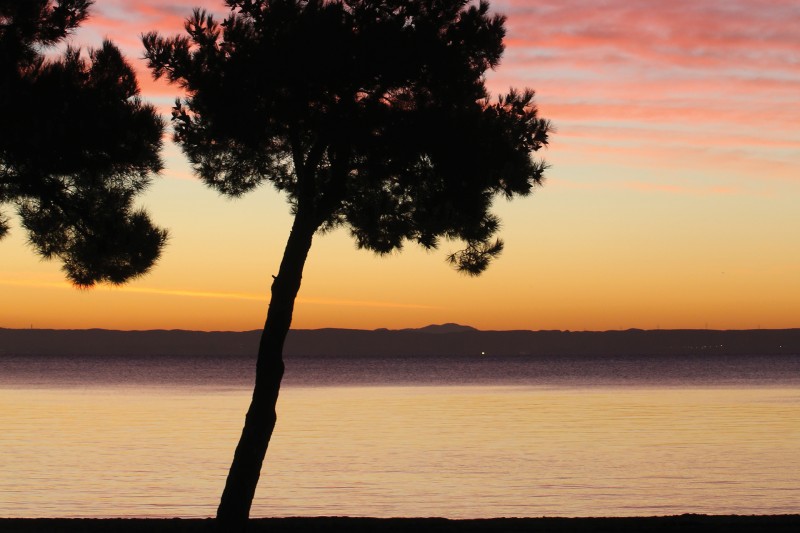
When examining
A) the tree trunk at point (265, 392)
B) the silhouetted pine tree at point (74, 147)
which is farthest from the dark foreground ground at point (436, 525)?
the silhouetted pine tree at point (74, 147)

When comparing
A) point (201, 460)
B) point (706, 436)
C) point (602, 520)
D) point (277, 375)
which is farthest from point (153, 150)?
point (706, 436)

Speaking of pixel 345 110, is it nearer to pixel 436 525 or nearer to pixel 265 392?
→ pixel 265 392

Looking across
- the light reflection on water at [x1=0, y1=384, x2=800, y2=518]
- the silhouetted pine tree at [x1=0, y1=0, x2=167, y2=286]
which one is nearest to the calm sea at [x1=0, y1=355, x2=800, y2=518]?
the light reflection on water at [x1=0, y1=384, x2=800, y2=518]

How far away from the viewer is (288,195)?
1864 cm

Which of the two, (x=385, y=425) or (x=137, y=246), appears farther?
(x=385, y=425)

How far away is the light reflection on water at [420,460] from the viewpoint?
30328 mm

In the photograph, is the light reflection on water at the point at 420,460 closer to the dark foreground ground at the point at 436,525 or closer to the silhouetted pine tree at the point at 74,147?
the dark foreground ground at the point at 436,525

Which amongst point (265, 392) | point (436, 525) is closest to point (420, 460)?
point (436, 525)

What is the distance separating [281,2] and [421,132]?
2.80 metres

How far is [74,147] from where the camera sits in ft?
56.2

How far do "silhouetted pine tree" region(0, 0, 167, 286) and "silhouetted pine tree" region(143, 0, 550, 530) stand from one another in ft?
4.36

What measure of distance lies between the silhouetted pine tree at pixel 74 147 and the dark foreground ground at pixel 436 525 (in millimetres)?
4180

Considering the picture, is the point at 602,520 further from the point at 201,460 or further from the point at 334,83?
the point at 201,460

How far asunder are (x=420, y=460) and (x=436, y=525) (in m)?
22.9
